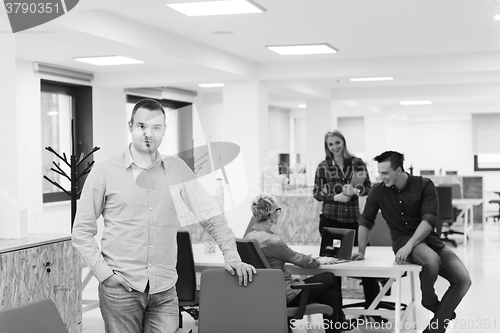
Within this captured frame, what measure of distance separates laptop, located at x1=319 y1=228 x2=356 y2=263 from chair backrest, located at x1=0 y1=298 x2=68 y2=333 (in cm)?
230

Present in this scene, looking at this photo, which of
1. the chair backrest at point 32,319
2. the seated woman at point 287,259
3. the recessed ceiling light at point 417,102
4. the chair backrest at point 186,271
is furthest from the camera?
the recessed ceiling light at point 417,102

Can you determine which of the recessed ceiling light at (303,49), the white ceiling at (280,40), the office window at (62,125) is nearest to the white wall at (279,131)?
the white ceiling at (280,40)

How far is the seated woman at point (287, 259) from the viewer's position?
4000 millimetres

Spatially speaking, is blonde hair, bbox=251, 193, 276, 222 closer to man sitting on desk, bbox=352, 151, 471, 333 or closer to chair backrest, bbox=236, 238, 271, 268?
chair backrest, bbox=236, 238, 271, 268

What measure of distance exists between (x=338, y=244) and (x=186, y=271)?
1.01 metres

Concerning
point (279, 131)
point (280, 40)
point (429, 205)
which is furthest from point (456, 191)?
point (429, 205)

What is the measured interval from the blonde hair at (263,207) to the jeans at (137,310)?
4.82ft

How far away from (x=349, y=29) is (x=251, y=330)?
163 inches

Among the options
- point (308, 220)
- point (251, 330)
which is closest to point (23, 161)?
point (308, 220)

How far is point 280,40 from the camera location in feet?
22.8

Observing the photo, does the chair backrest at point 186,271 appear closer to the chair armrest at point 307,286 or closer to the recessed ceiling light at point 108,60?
the chair armrest at point 307,286

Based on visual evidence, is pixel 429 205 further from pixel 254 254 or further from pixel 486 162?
pixel 486 162

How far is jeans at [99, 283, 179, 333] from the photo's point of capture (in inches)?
100.0

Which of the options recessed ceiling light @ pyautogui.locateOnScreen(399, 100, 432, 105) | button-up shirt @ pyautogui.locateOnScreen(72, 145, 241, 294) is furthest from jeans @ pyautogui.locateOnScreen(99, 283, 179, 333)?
recessed ceiling light @ pyautogui.locateOnScreen(399, 100, 432, 105)
